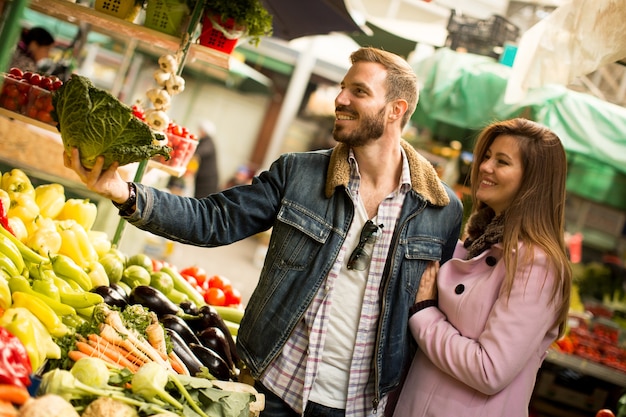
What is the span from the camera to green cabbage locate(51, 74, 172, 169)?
243cm

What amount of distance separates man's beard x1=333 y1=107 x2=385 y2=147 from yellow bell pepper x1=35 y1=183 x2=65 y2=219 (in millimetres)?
2051

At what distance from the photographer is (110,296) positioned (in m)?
3.49

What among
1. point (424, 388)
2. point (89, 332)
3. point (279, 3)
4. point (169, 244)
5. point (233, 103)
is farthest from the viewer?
point (233, 103)

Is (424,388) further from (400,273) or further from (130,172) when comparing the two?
(130,172)

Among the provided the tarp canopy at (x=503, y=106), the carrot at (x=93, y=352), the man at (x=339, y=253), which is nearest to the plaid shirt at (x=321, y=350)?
the man at (x=339, y=253)

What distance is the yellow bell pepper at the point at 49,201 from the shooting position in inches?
162

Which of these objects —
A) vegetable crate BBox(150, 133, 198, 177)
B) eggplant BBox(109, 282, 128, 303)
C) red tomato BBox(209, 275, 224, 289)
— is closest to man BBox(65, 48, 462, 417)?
eggplant BBox(109, 282, 128, 303)

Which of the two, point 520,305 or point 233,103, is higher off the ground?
point 233,103

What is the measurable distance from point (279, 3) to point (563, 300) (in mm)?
4358

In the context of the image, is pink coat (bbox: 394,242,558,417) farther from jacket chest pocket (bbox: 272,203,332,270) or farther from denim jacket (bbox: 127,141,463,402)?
jacket chest pocket (bbox: 272,203,332,270)

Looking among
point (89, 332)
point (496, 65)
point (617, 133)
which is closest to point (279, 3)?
point (496, 65)

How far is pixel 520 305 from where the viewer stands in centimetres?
284

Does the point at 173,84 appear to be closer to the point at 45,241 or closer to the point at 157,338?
the point at 45,241

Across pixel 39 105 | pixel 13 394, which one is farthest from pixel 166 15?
pixel 13 394
